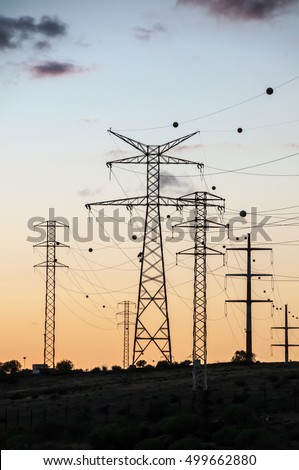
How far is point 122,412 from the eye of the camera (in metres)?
112

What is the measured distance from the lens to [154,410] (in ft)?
357

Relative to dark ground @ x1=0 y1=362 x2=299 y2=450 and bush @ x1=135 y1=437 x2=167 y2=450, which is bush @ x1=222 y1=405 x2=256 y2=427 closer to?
dark ground @ x1=0 y1=362 x2=299 y2=450

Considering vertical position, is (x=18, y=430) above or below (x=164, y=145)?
below

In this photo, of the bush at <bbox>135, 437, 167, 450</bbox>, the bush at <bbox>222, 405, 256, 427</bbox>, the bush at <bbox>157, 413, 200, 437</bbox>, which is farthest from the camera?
the bush at <bbox>222, 405, 256, 427</bbox>

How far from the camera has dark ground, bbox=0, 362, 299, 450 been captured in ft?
298

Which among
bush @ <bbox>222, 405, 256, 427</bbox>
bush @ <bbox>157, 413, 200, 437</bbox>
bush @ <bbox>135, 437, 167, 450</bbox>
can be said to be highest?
bush @ <bbox>222, 405, 256, 427</bbox>

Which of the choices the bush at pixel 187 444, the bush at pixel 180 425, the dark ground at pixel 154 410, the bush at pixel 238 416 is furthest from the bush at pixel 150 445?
the bush at pixel 238 416

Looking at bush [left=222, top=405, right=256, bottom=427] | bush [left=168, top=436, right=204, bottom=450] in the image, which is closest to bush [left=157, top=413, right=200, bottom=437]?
bush [left=222, top=405, right=256, bottom=427]

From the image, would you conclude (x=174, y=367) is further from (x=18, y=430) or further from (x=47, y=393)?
(x=18, y=430)

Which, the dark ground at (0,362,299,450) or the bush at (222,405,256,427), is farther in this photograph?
the bush at (222,405,256,427)

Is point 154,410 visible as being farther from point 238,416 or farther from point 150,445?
point 150,445

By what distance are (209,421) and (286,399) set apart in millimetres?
16051

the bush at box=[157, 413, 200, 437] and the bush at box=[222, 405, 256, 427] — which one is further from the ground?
the bush at box=[222, 405, 256, 427]

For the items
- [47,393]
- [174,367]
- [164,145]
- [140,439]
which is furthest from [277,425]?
[174,367]
